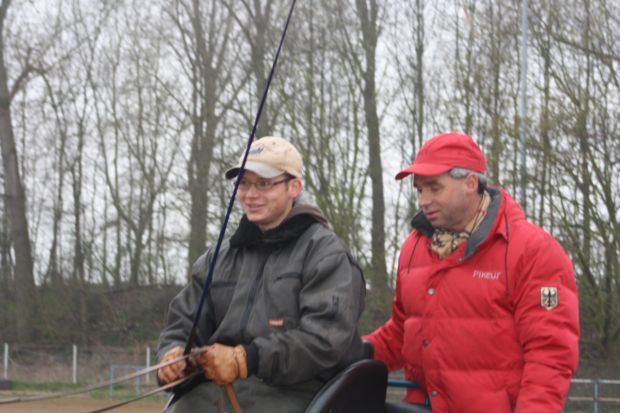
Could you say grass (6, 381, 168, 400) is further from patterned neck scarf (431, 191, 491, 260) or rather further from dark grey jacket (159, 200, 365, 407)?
patterned neck scarf (431, 191, 491, 260)

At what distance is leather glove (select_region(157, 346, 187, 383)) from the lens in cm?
333

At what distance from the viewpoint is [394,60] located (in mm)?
20781

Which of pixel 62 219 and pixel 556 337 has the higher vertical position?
pixel 62 219

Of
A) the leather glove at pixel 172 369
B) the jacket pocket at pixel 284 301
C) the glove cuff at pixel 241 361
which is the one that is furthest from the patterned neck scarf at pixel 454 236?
the leather glove at pixel 172 369

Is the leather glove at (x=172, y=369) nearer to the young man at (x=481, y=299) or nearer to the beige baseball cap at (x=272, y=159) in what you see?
the beige baseball cap at (x=272, y=159)

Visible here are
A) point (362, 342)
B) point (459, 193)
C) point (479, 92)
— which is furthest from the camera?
point (479, 92)

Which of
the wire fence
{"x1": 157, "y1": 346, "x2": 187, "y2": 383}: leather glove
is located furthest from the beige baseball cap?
the wire fence

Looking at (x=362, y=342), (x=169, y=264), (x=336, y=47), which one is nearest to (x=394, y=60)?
(x=336, y=47)

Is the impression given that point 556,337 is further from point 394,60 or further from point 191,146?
point 191,146

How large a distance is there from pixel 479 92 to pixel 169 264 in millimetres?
Result: 9953

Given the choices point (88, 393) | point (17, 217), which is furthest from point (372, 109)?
point (17, 217)

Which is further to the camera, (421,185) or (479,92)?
(479,92)

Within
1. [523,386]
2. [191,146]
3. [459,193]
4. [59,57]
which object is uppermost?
[59,57]

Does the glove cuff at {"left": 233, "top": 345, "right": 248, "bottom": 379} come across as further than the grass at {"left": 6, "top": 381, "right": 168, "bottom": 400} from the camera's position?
No
